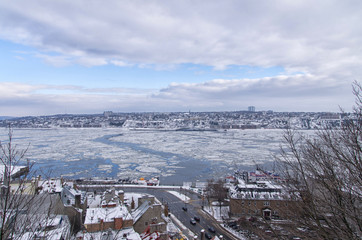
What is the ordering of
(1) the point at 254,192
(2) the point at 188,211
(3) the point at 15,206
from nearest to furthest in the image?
(3) the point at 15,206 → (1) the point at 254,192 → (2) the point at 188,211

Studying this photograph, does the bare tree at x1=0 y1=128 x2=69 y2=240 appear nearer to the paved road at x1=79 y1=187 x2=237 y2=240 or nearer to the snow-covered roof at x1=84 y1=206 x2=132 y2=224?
the snow-covered roof at x1=84 y1=206 x2=132 y2=224

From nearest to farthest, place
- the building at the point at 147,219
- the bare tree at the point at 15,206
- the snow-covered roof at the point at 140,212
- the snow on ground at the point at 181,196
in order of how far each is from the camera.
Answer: the bare tree at the point at 15,206
the building at the point at 147,219
the snow-covered roof at the point at 140,212
the snow on ground at the point at 181,196

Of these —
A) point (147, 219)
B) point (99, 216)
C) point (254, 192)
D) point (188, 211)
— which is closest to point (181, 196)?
point (188, 211)

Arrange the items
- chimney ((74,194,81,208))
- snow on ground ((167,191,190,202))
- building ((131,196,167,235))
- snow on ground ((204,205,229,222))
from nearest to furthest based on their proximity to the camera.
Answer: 1. building ((131,196,167,235))
2. chimney ((74,194,81,208))
3. snow on ground ((204,205,229,222))
4. snow on ground ((167,191,190,202))

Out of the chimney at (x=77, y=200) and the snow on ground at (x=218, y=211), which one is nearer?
the chimney at (x=77, y=200)

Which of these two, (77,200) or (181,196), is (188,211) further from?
(77,200)

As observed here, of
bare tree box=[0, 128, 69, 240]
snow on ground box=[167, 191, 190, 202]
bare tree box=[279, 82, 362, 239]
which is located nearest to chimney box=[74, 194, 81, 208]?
snow on ground box=[167, 191, 190, 202]

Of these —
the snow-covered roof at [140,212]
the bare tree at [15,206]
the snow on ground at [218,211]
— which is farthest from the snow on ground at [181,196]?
the bare tree at [15,206]

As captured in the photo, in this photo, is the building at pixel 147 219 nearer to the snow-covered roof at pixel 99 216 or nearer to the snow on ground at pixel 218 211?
the snow-covered roof at pixel 99 216
